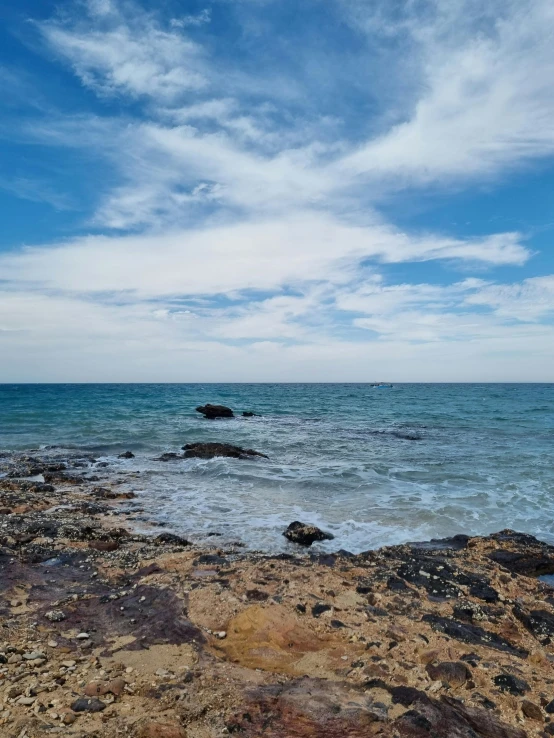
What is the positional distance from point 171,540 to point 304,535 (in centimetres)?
276

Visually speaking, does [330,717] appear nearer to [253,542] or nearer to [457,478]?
[253,542]

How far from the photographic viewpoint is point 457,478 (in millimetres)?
16125

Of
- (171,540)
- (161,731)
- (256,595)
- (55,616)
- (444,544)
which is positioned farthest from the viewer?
(444,544)

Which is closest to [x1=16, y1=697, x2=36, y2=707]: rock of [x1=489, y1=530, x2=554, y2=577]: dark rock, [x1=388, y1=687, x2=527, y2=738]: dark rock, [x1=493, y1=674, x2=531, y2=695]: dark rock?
[x1=388, y1=687, x2=527, y2=738]: dark rock

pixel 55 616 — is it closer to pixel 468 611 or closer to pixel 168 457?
pixel 468 611

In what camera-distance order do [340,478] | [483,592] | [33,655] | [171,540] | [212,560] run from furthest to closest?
[340,478] → [171,540] → [212,560] → [483,592] → [33,655]

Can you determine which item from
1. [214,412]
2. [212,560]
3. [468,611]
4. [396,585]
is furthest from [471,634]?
[214,412]

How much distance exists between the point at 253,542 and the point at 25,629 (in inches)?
209

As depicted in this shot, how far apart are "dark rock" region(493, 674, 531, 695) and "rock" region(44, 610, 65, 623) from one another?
462 cm

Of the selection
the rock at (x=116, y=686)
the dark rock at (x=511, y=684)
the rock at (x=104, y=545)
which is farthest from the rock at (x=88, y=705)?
the rock at (x=104, y=545)

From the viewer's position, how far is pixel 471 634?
5.25m

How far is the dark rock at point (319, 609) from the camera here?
17.7 feet

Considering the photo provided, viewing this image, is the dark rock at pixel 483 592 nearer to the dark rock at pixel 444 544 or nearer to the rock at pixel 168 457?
the dark rock at pixel 444 544

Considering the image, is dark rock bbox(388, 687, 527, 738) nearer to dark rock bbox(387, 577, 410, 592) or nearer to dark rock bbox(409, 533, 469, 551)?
dark rock bbox(387, 577, 410, 592)
